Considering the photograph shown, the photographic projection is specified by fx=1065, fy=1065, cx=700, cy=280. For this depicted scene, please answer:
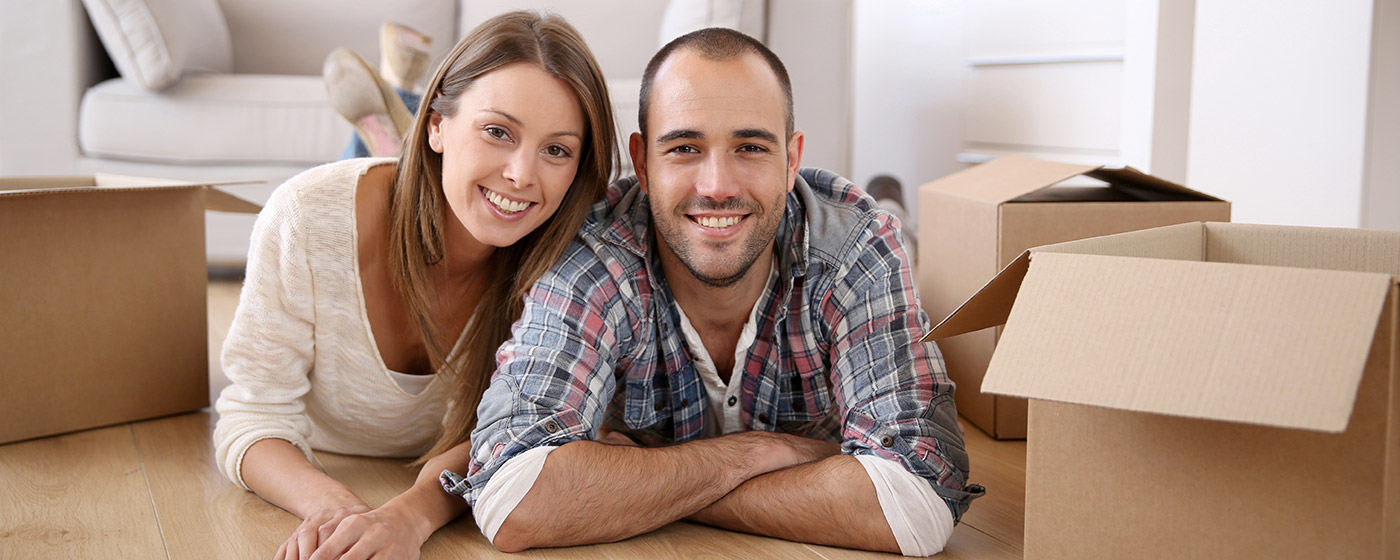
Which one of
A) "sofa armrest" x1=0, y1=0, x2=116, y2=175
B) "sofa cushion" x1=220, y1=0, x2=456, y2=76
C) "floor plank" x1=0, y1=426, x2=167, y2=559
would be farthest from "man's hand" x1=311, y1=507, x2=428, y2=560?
"sofa cushion" x1=220, y1=0, x2=456, y2=76

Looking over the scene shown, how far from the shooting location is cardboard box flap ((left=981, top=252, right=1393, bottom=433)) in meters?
0.71

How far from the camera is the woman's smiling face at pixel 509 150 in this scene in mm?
1207

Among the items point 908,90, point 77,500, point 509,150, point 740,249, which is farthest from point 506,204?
point 908,90

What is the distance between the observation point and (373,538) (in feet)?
3.37

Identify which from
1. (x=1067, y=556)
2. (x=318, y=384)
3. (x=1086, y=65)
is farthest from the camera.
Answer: (x=1086, y=65)

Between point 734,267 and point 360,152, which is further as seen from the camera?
point 360,152

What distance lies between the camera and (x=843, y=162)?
9.27ft

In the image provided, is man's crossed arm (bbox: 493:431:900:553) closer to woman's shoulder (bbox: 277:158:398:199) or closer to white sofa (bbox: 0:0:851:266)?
woman's shoulder (bbox: 277:158:398:199)

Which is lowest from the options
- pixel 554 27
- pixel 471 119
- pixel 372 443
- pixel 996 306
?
pixel 372 443

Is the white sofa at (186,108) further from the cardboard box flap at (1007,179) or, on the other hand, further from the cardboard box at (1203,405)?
the cardboard box at (1203,405)

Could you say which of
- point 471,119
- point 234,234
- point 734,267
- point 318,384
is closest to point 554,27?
point 471,119

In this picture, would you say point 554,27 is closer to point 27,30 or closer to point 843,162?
point 843,162

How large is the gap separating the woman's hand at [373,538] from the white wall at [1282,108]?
5.03 feet

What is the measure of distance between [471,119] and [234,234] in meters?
1.60
